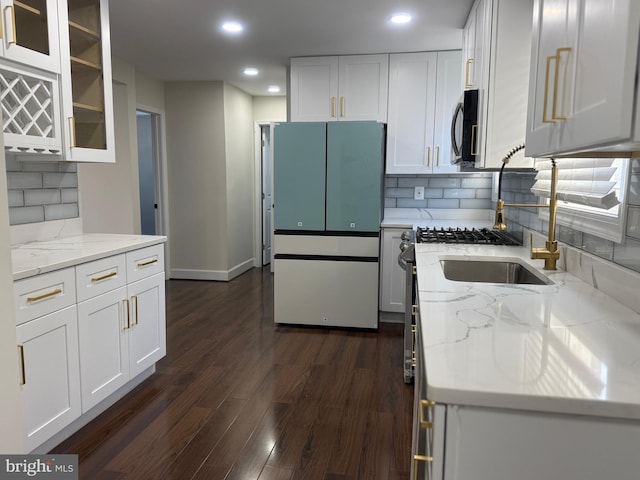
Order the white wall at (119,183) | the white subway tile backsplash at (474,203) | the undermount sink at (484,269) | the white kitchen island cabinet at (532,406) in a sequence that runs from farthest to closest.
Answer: the white wall at (119,183)
the white subway tile backsplash at (474,203)
the undermount sink at (484,269)
the white kitchen island cabinet at (532,406)

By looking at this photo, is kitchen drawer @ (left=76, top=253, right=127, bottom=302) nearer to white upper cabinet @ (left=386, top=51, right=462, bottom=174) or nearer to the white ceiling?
the white ceiling

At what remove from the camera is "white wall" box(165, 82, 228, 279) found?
5289 millimetres

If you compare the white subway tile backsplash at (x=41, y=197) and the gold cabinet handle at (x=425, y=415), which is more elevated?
the white subway tile backsplash at (x=41, y=197)

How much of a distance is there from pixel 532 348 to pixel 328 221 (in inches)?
108

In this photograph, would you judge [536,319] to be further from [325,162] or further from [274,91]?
[274,91]

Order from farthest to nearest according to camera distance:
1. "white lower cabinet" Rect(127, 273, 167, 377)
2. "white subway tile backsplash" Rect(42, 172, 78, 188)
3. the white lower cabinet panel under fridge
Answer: the white lower cabinet panel under fridge < "white subway tile backsplash" Rect(42, 172, 78, 188) < "white lower cabinet" Rect(127, 273, 167, 377)

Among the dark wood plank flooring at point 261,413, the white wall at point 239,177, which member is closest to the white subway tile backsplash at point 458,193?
the dark wood plank flooring at point 261,413

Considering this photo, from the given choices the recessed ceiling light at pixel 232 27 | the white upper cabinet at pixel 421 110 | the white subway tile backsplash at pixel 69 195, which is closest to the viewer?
the white subway tile backsplash at pixel 69 195

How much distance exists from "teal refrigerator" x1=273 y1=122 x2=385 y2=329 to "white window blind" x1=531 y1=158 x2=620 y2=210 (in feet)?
5.32

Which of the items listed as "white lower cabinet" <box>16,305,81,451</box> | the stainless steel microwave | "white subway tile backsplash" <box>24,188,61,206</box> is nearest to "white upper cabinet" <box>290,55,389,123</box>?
the stainless steel microwave

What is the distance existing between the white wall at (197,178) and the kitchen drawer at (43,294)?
3386 mm

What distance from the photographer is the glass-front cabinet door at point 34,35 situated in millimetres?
2100

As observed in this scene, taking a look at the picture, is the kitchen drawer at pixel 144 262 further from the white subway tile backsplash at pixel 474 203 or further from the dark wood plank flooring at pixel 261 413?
the white subway tile backsplash at pixel 474 203

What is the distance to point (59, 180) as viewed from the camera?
110 inches
